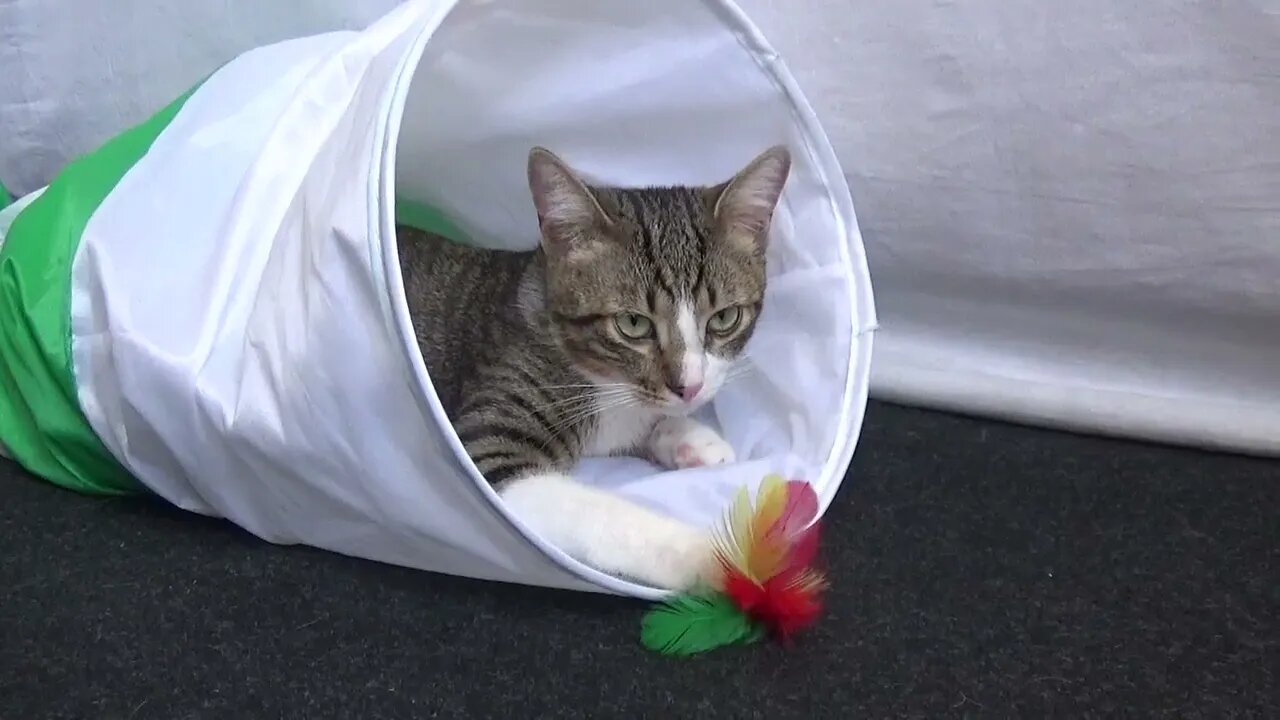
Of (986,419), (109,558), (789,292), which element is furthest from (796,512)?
(109,558)

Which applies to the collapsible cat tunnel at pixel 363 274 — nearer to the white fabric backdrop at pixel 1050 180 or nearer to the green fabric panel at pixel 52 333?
the green fabric panel at pixel 52 333

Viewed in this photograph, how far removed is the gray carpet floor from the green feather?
2 cm

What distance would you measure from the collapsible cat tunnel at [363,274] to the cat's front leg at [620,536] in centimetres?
3

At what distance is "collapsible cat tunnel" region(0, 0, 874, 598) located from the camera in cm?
88

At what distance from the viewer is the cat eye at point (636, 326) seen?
1103 millimetres

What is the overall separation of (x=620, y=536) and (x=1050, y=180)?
0.77 metres

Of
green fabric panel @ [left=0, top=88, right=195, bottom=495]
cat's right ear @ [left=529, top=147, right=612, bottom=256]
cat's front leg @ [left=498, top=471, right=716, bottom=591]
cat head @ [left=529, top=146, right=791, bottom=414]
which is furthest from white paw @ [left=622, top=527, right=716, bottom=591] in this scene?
green fabric panel @ [left=0, top=88, right=195, bottom=495]

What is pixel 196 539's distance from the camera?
44.2 inches

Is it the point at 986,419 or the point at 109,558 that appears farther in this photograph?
the point at 986,419

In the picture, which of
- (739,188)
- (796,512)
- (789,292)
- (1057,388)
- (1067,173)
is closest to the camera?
(796,512)

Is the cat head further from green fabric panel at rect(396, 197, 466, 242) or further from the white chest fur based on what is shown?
green fabric panel at rect(396, 197, 466, 242)

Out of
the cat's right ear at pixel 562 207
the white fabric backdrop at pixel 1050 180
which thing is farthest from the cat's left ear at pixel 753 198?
the white fabric backdrop at pixel 1050 180

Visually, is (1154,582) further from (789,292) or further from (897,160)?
(897,160)

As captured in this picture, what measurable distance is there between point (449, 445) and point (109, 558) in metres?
0.50
